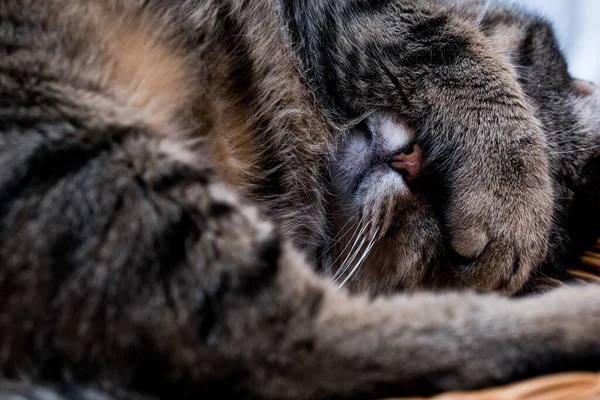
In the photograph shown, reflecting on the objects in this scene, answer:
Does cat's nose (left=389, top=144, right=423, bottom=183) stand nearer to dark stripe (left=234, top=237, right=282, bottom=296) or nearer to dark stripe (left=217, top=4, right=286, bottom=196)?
dark stripe (left=217, top=4, right=286, bottom=196)

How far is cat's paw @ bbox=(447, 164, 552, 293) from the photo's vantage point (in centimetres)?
110

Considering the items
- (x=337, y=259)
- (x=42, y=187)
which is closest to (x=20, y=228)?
(x=42, y=187)

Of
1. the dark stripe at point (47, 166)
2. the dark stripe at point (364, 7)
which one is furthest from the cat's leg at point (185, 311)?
the dark stripe at point (364, 7)

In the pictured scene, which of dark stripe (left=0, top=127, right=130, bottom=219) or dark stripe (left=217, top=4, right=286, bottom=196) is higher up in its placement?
dark stripe (left=217, top=4, right=286, bottom=196)

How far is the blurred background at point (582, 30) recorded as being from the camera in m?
1.88

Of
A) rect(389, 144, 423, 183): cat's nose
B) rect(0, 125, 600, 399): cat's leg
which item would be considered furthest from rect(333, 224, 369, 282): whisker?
rect(0, 125, 600, 399): cat's leg

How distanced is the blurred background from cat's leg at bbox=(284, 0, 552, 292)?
785 millimetres

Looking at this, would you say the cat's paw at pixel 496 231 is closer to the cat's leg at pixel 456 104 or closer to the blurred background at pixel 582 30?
the cat's leg at pixel 456 104

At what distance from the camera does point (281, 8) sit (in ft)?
3.83

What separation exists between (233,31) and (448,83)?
0.40m

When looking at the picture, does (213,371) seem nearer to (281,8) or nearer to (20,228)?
(20,228)

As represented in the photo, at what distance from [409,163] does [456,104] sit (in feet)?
0.44

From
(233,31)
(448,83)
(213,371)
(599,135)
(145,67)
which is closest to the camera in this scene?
(213,371)

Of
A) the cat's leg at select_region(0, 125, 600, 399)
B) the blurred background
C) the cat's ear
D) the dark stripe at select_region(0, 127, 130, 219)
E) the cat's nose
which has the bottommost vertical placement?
the cat's leg at select_region(0, 125, 600, 399)
